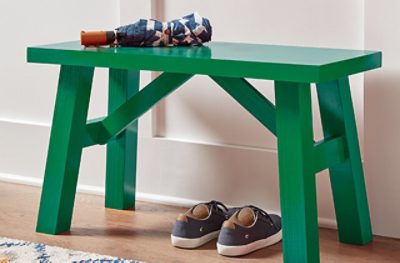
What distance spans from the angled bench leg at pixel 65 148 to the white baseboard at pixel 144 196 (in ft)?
0.98

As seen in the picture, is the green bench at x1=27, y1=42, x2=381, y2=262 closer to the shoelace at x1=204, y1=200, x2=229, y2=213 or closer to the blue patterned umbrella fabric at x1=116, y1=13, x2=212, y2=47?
the blue patterned umbrella fabric at x1=116, y1=13, x2=212, y2=47

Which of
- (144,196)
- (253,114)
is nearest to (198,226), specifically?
(253,114)

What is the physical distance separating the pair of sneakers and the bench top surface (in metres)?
0.37

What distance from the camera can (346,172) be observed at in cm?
211

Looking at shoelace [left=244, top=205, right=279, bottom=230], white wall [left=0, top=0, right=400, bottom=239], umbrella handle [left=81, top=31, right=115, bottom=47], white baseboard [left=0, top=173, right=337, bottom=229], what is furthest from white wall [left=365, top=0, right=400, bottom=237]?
umbrella handle [left=81, top=31, right=115, bottom=47]

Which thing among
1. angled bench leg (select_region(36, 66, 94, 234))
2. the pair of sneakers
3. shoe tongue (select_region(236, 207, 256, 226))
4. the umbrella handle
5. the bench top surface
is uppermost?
the umbrella handle

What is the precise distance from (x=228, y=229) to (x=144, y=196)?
0.50 m

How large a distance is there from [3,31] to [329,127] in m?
1.14

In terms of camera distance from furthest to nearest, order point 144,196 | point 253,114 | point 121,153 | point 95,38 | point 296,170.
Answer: point 144,196
point 121,153
point 95,38
point 253,114
point 296,170

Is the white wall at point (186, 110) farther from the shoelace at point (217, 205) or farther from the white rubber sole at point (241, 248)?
the white rubber sole at point (241, 248)

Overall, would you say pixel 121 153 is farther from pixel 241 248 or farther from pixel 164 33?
pixel 241 248

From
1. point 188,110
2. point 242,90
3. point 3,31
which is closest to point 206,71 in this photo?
point 242,90

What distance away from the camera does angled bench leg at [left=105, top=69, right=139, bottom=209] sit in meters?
2.37

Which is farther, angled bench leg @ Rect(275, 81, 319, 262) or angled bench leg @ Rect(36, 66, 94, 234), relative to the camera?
angled bench leg @ Rect(36, 66, 94, 234)
